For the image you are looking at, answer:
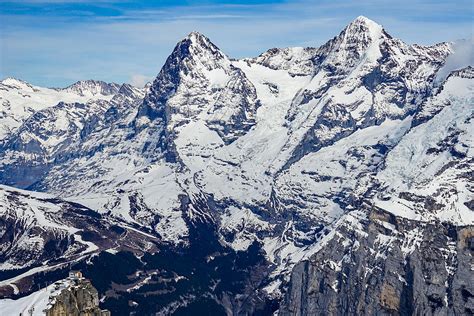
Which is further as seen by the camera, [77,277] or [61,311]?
[77,277]

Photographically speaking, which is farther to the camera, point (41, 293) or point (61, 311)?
point (41, 293)

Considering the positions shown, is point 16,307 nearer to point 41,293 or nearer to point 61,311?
point 41,293

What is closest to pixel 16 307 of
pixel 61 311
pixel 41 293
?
pixel 41 293
